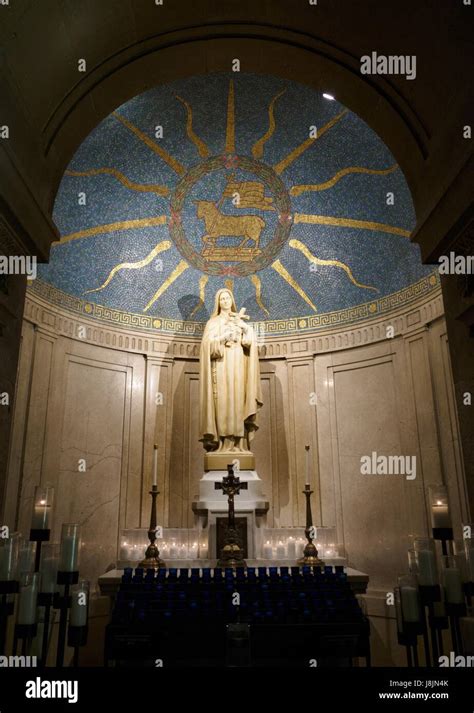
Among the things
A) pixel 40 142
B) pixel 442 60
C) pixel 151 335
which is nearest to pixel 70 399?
pixel 151 335

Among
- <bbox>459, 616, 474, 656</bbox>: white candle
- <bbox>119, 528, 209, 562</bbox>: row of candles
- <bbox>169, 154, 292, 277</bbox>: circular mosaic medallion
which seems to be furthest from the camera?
<bbox>169, 154, 292, 277</bbox>: circular mosaic medallion

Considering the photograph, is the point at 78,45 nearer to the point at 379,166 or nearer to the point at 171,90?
the point at 171,90

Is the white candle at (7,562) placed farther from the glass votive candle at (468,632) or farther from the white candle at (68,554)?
the glass votive candle at (468,632)

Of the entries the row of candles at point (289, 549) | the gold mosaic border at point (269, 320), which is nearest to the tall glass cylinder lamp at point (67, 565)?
the row of candles at point (289, 549)

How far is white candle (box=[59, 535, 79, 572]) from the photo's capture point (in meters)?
3.96

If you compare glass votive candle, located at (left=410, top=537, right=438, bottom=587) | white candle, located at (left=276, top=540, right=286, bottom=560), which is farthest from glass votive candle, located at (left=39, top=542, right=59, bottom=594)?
white candle, located at (left=276, top=540, right=286, bottom=560)

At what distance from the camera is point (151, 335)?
10.3m

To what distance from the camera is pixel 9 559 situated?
3590 mm

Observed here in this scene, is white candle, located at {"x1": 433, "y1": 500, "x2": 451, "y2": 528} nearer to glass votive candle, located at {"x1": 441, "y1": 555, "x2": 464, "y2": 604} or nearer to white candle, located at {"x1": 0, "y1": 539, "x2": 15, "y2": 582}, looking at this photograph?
glass votive candle, located at {"x1": 441, "y1": 555, "x2": 464, "y2": 604}

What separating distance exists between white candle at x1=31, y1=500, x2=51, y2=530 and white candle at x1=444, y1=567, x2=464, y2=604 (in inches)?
122

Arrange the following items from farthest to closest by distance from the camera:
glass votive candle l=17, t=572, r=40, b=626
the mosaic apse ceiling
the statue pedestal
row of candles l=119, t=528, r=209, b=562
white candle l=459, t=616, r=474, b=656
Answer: the mosaic apse ceiling → row of candles l=119, t=528, r=209, b=562 → the statue pedestal → white candle l=459, t=616, r=474, b=656 → glass votive candle l=17, t=572, r=40, b=626

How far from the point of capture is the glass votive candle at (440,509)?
4863mm

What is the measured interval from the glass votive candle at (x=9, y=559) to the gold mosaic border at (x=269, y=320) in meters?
5.58

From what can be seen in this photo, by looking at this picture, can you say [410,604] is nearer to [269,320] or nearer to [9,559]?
[9,559]
